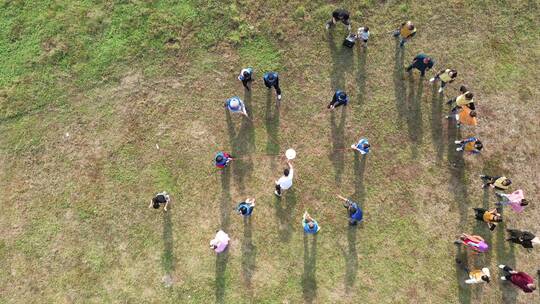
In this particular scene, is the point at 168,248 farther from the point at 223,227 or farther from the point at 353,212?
the point at 353,212

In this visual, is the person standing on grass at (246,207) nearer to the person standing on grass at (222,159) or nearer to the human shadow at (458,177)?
the person standing on grass at (222,159)

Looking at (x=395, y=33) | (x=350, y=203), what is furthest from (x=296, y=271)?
(x=395, y=33)

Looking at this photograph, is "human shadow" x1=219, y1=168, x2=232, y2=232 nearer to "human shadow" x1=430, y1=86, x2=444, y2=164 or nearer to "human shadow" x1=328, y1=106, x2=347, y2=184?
"human shadow" x1=328, y1=106, x2=347, y2=184

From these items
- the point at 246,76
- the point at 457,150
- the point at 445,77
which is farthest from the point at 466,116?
the point at 246,76

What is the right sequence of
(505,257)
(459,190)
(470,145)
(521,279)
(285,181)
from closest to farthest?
(521,279) < (285,181) < (470,145) < (505,257) < (459,190)

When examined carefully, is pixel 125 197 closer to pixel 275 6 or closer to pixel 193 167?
pixel 193 167

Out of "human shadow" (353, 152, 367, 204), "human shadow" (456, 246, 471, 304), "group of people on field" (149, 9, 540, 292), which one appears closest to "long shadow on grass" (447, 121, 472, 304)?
"human shadow" (456, 246, 471, 304)
